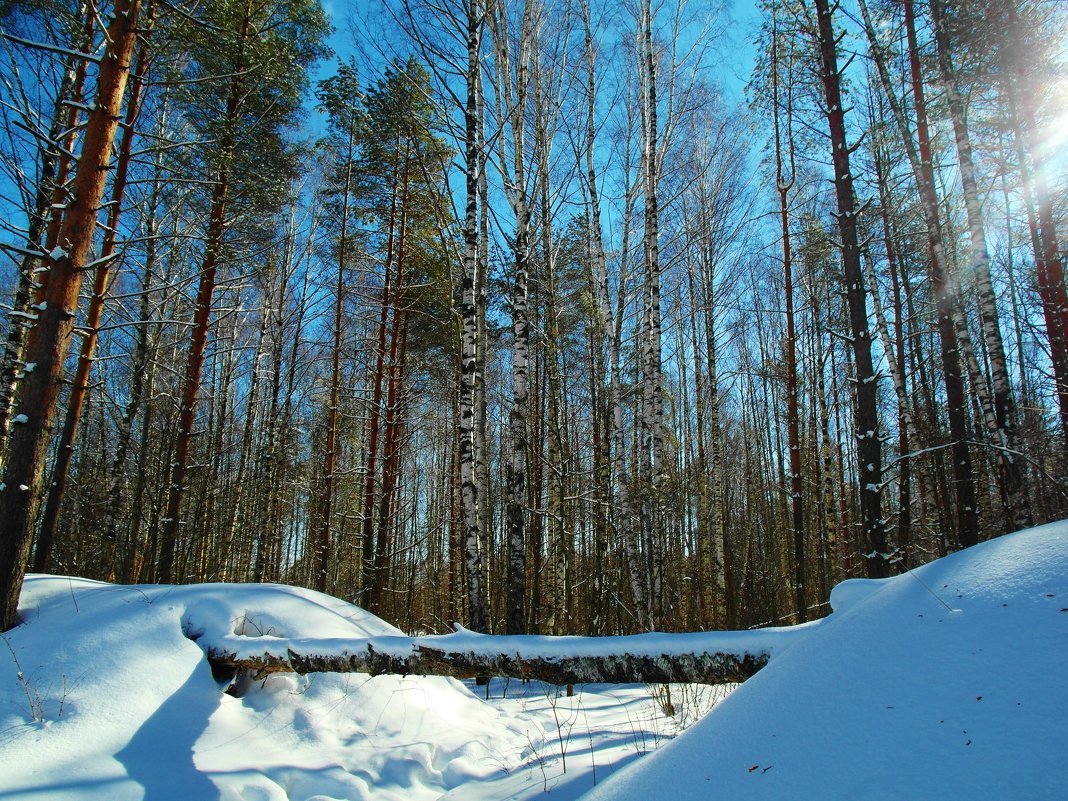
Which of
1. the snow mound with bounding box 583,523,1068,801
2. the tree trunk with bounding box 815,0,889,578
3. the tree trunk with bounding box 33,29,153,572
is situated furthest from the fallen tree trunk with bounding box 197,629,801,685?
the tree trunk with bounding box 33,29,153,572

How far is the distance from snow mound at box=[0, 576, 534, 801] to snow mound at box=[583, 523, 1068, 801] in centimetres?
209

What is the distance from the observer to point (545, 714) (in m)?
5.14

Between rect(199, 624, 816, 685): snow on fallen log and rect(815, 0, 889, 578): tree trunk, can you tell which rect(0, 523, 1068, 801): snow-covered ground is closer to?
rect(199, 624, 816, 685): snow on fallen log

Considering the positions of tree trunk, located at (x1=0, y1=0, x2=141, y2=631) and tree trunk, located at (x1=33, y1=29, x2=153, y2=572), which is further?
tree trunk, located at (x1=33, y1=29, x2=153, y2=572)

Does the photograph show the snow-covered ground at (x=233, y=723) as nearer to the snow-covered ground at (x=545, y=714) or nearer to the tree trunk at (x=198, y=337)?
the snow-covered ground at (x=545, y=714)

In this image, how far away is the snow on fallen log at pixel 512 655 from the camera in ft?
11.4

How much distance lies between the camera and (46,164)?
267 inches

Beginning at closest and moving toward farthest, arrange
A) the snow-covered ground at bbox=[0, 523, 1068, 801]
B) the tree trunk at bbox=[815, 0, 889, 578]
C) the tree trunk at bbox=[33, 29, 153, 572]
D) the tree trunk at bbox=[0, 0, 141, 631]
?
the snow-covered ground at bbox=[0, 523, 1068, 801]
the tree trunk at bbox=[0, 0, 141, 631]
the tree trunk at bbox=[815, 0, 889, 578]
the tree trunk at bbox=[33, 29, 153, 572]

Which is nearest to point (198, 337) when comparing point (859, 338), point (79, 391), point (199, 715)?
point (79, 391)

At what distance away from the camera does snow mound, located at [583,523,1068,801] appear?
4.05 ft

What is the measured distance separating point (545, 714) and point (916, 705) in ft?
14.4

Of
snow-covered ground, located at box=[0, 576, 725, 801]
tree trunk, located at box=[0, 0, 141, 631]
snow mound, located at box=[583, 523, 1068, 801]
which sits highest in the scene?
tree trunk, located at box=[0, 0, 141, 631]

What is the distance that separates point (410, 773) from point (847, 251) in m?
6.70

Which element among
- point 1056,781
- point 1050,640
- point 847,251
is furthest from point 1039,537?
point 847,251
